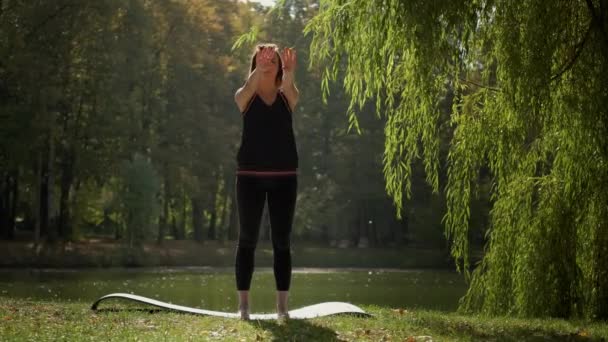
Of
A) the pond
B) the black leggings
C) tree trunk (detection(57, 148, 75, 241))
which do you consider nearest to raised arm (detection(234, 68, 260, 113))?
the black leggings

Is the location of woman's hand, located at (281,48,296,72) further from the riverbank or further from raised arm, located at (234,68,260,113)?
the riverbank

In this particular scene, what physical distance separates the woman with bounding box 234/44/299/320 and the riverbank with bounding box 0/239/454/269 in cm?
2561

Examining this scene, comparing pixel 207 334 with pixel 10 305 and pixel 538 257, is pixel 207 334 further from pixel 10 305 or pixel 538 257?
pixel 538 257

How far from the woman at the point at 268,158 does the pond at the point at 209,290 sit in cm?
846

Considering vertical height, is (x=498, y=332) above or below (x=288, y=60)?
below

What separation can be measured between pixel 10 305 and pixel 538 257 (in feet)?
19.8

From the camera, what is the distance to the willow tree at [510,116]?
783cm

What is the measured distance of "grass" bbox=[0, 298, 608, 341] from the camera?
21.1 feet

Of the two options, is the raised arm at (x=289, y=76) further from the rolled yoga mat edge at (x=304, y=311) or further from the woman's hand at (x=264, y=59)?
the rolled yoga mat edge at (x=304, y=311)

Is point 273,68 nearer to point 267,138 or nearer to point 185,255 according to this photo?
point 267,138

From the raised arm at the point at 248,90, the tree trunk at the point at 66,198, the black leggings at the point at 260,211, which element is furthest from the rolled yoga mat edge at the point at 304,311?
the tree trunk at the point at 66,198

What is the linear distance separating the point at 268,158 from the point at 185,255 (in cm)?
3283

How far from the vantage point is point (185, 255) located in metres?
39.1

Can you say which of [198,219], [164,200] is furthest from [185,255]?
[198,219]
